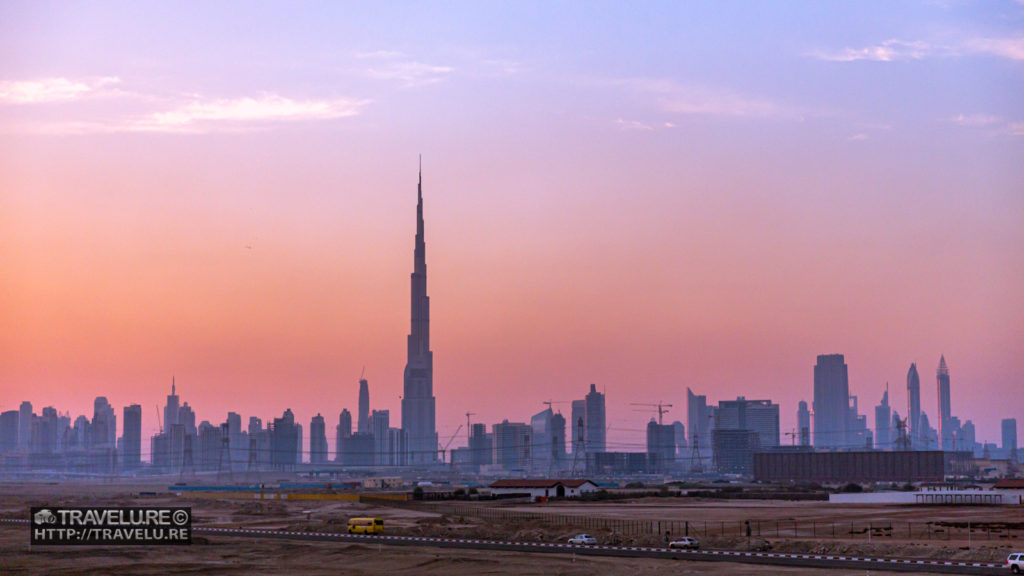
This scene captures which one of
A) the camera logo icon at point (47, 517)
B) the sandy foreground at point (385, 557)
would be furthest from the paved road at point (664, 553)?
the camera logo icon at point (47, 517)

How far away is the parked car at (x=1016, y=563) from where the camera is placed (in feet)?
232

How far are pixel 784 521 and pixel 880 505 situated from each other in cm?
4186

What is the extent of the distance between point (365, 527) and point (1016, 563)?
64.6 meters

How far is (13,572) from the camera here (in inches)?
3007

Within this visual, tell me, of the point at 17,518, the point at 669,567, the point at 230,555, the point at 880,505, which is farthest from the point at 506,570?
the point at 880,505

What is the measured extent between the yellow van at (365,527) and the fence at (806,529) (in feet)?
64.5

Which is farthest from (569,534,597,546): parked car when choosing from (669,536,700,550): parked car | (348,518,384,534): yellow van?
(348,518,384,534): yellow van

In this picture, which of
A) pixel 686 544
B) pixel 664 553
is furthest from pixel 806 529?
pixel 664 553

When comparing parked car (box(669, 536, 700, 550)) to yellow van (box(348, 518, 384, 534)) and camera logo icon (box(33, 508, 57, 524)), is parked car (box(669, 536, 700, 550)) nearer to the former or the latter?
yellow van (box(348, 518, 384, 534))

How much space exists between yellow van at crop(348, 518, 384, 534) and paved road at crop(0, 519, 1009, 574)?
2.76 m

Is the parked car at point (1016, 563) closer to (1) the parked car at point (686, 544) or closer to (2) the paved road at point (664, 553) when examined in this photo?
(2) the paved road at point (664, 553)

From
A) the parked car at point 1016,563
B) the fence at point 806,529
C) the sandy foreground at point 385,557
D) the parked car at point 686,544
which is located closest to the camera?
the parked car at point 1016,563

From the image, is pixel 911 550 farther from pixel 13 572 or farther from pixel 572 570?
pixel 13 572

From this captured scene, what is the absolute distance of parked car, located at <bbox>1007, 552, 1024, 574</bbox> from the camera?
70562mm
